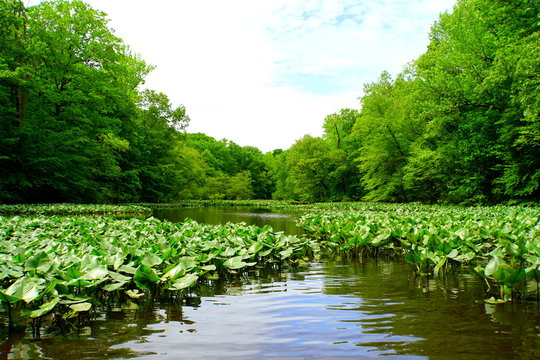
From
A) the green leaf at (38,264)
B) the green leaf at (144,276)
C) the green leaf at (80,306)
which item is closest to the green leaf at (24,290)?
the green leaf at (80,306)

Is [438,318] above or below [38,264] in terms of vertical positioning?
below

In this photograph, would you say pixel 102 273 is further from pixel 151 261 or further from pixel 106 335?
pixel 151 261

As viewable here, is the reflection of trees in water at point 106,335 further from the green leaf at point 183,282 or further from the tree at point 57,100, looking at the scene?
the tree at point 57,100

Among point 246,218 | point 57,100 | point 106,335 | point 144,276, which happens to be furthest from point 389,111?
point 106,335

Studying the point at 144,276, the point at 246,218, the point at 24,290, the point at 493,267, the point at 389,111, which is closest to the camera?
the point at 24,290

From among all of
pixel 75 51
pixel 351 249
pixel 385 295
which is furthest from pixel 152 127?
pixel 385 295

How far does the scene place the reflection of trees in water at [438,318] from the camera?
2.26 m

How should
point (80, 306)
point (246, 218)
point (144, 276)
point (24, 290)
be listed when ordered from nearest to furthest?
point (24, 290)
point (80, 306)
point (144, 276)
point (246, 218)

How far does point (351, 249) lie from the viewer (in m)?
6.76

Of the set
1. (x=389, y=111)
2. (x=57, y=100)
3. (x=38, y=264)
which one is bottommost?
(x=38, y=264)

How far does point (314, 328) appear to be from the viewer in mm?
2684

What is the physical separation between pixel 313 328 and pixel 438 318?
3.52 feet

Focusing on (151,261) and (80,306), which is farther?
(151,261)

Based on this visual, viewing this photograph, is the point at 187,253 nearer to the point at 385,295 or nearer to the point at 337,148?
the point at 385,295
